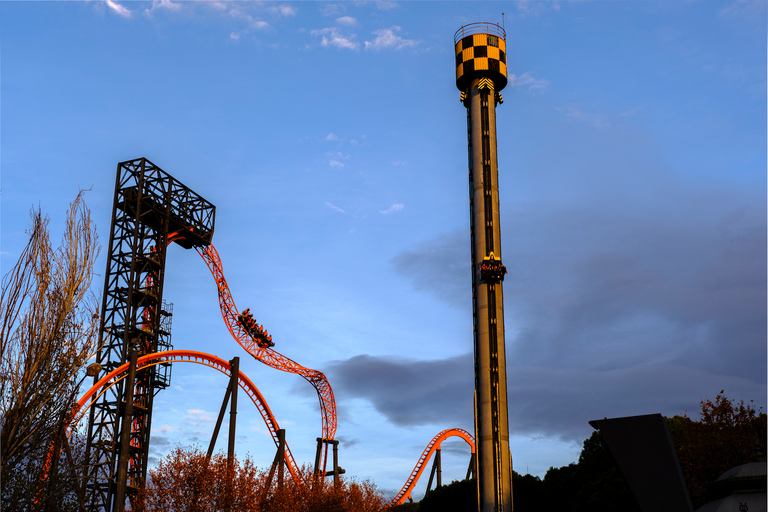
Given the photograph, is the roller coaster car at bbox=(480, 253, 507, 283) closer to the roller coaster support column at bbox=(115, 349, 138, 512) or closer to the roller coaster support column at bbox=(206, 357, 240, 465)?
the roller coaster support column at bbox=(206, 357, 240, 465)

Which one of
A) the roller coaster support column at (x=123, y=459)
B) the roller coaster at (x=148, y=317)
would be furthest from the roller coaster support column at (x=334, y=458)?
the roller coaster support column at (x=123, y=459)

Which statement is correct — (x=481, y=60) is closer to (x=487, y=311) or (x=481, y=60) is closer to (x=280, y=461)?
(x=487, y=311)

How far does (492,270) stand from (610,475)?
20299 millimetres

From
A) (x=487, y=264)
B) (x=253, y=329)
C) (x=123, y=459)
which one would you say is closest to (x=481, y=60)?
(x=487, y=264)

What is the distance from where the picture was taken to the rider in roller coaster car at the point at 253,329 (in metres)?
60.4

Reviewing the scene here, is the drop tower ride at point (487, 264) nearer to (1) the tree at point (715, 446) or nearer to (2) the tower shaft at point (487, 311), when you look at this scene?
(2) the tower shaft at point (487, 311)

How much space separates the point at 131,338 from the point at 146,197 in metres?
10.8

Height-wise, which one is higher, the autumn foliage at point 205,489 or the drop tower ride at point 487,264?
the drop tower ride at point 487,264

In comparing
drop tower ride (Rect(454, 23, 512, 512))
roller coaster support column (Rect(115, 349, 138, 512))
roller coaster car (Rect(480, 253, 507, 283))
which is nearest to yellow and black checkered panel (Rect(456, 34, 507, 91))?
drop tower ride (Rect(454, 23, 512, 512))

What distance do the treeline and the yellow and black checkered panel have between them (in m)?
25.9

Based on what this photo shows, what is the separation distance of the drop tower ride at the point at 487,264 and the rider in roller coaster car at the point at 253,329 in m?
20.9

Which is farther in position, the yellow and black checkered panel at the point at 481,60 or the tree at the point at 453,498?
the tree at the point at 453,498

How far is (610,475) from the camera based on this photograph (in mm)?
55219

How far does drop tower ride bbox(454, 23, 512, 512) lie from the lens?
147 ft
